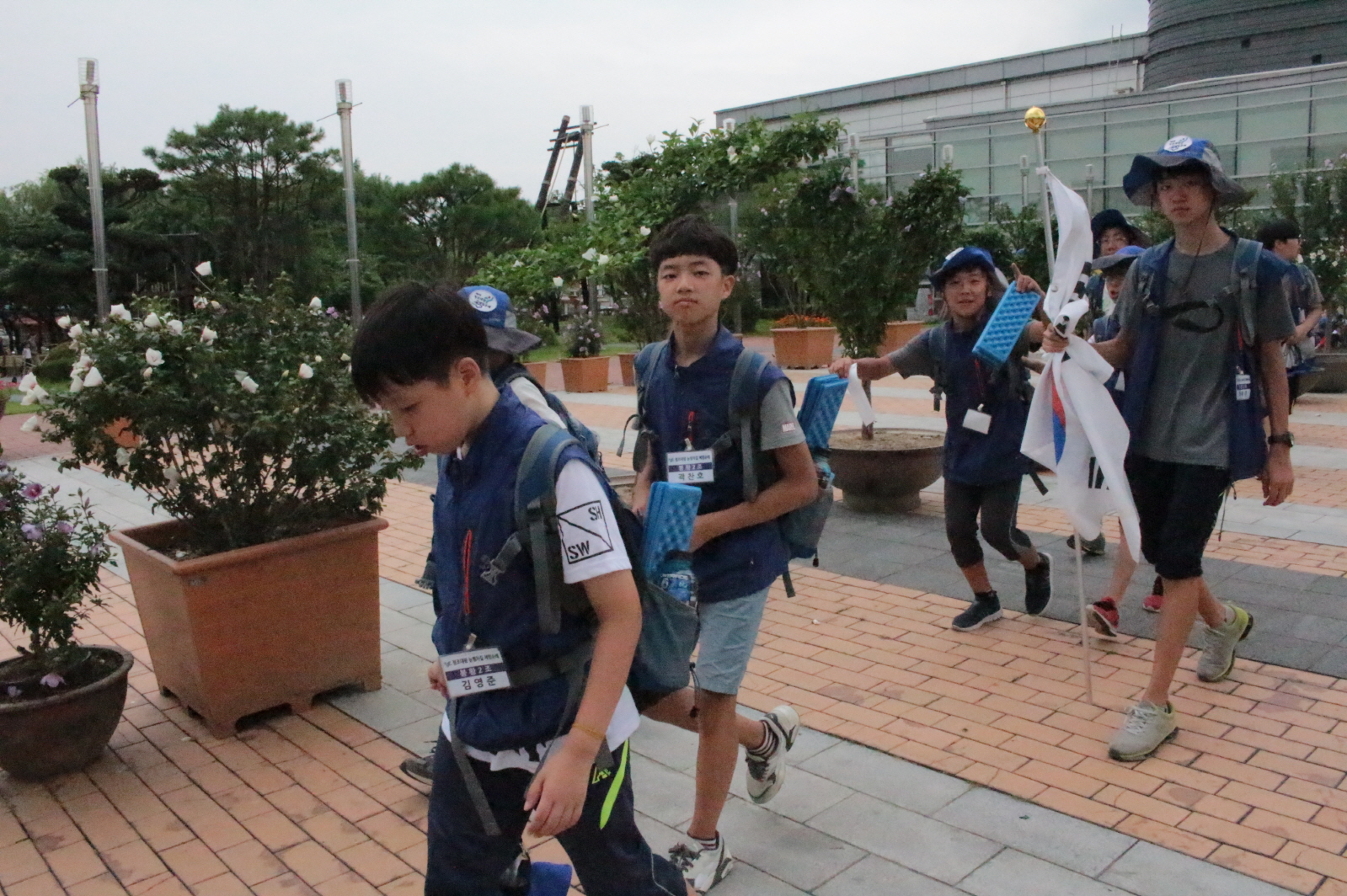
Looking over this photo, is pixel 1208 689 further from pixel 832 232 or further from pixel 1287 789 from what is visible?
pixel 832 232

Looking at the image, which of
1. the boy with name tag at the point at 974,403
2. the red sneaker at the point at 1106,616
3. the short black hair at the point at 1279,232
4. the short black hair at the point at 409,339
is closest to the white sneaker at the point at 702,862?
the short black hair at the point at 409,339

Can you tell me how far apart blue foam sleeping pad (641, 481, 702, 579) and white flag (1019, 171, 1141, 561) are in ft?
6.44

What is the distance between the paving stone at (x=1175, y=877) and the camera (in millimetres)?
2766

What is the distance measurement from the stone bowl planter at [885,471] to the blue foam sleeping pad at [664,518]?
4.87 metres

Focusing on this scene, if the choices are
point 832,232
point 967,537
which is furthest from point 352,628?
point 832,232

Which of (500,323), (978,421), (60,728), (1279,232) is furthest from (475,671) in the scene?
(1279,232)

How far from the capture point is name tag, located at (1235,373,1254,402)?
3.52 metres

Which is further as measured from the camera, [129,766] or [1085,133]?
[1085,133]

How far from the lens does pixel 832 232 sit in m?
7.95

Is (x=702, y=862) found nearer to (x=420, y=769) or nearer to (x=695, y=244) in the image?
(x=420, y=769)

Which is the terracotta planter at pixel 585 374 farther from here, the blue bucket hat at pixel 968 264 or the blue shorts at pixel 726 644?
the blue shorts at pixel 726 644

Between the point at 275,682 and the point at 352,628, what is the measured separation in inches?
14.0

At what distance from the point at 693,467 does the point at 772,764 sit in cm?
100

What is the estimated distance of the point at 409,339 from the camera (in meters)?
1.78
